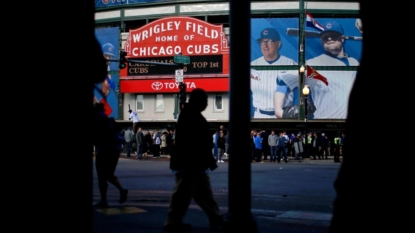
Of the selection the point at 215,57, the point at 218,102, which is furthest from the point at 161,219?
the point at 218,102

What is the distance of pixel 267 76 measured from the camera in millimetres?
40625

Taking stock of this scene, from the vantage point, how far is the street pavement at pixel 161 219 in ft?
22.0

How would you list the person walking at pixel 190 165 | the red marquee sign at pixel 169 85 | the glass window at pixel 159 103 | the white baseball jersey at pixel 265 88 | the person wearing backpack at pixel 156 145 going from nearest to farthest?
1. the person walking at pixel 190 165
2. the person wearing backpack at pixel 156 145
3. the white baseball jersey at pixel 265 88
4. the red marquee sign at pixel 169 85
5. the glass window at pixel 159 103

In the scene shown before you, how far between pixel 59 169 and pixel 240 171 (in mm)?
1700

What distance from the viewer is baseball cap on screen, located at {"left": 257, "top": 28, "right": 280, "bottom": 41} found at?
1609 inches

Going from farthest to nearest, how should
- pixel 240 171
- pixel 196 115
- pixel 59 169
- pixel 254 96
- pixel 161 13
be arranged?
pixel 161 13
pixel 254 96
pixel 196 115
pixel 240 171
pixel 59 169

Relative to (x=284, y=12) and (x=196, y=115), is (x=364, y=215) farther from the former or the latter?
(x=284, y=12)

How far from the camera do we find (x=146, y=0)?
44844 mm

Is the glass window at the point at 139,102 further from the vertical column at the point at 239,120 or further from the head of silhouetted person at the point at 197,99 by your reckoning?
the vertical column at the point at 239,120

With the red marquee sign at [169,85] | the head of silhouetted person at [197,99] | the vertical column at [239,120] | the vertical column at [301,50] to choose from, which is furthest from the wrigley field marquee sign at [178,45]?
the vertical column at [239,120]

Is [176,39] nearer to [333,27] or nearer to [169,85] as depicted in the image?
[169,85]

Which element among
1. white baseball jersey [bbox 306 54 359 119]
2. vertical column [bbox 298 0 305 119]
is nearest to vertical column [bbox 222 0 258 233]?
vertical column [bbox 298 0 305 119]

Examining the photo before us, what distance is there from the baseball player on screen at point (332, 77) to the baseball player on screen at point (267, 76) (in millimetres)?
2335

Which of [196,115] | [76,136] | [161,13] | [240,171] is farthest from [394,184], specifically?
[161,13]
